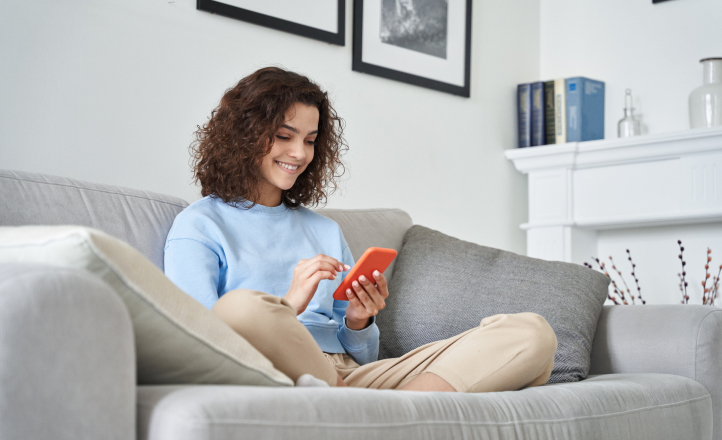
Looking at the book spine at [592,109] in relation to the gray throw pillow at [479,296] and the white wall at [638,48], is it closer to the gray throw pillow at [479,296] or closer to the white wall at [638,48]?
the white wall at [638,48]

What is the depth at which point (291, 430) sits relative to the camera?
0.80m

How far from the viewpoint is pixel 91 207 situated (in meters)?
1.42

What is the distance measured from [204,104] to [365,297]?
94cm

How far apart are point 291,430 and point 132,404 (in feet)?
0.59

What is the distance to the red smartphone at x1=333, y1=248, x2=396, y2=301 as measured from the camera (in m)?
1.32

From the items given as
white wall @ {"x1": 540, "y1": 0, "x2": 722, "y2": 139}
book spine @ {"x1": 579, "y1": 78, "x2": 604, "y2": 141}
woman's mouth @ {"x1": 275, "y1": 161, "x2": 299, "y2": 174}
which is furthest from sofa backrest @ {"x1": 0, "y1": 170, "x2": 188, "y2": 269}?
white wall @ {"x1": 540, "y1": 0, "x2": 722, "y2": 139}

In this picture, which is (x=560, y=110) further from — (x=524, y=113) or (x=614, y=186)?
(x=614, y=186)

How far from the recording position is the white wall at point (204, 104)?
1719mm

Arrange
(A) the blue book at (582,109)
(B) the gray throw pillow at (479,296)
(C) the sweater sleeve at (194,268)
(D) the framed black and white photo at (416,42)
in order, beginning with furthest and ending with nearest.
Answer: (A) the blue book at (582,109) < (D) the framed black and white photo at (416,42) < (B) the gray throw pillow at (479,296) < (C) the sweater sleeve at (194,268)

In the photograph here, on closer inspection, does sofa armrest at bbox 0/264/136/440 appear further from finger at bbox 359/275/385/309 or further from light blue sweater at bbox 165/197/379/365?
finger at bbox 359/275/385/309

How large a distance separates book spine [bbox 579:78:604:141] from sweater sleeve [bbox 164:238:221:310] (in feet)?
6.55

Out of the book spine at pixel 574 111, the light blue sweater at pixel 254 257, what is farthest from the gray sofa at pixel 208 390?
the book spine at pixel 574 111

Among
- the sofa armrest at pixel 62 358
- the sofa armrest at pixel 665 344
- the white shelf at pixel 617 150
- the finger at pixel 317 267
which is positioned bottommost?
the sofa armrest at pixel 665 344

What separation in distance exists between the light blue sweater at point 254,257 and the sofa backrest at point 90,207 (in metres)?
0.05
